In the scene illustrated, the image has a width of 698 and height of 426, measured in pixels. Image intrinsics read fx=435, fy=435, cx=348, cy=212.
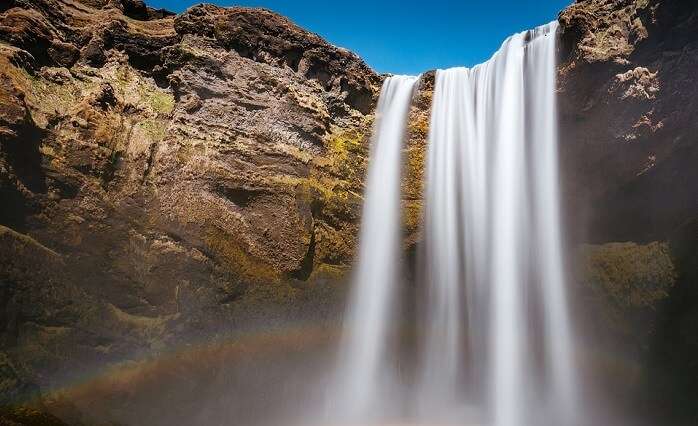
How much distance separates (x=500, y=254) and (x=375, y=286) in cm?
299

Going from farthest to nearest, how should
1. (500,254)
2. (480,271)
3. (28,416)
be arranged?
(480,271) < (500,254) < (28,416)

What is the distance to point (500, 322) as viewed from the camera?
9.70 meters

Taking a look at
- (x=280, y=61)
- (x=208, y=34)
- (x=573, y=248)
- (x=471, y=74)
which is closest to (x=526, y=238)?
(x=573, y=248)

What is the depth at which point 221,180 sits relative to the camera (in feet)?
30.5

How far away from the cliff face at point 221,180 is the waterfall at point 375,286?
0.41 metres

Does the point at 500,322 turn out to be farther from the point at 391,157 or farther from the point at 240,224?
the point at 240,224

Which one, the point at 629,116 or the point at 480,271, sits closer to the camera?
the point at 629,116

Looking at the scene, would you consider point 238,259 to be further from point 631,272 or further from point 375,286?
point 631,272

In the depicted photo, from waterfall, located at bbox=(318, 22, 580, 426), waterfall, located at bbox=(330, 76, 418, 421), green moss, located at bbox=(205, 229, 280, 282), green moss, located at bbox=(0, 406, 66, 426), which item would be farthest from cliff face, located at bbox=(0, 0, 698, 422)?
waterfall, located at bbox=(318, 22, 580, 426)

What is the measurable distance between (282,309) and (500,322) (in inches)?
190

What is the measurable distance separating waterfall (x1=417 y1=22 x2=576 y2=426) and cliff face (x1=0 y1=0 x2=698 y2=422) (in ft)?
2.04

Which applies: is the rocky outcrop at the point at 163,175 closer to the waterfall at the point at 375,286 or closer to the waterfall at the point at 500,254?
the waterfall at the point at 375,286

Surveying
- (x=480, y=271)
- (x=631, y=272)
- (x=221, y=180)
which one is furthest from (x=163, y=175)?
(x=631, y=272)

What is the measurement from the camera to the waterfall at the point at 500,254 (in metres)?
9.23
